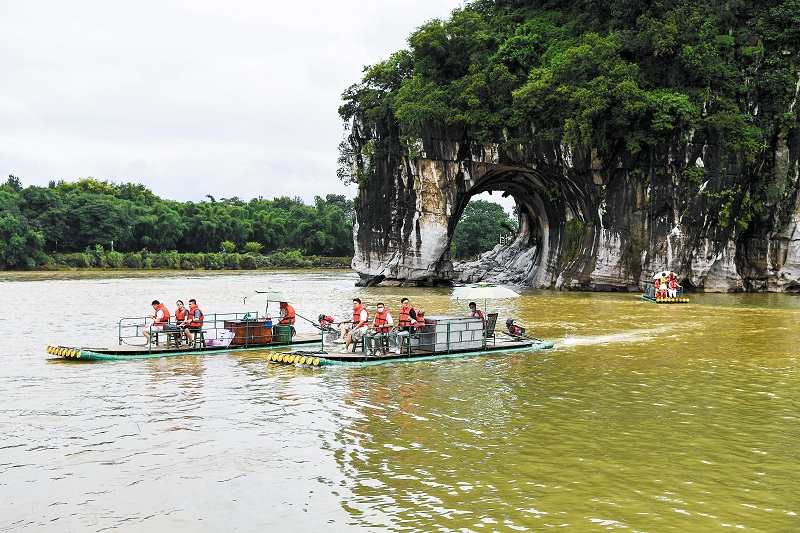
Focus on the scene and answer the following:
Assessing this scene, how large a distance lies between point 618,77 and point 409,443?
35699 mm

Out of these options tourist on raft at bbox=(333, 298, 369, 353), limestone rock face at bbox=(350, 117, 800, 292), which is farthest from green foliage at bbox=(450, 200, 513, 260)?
tourist on raft at bbox=(333, 298, 369, 353)

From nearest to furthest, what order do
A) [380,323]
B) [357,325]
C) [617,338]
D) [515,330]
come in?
1. [380,323]
2. [357,325]
3. [515,330]
4. [617,338]

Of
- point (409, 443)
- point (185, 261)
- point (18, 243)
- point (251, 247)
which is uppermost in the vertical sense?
point (251, 247)

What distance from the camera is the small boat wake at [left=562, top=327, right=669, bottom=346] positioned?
71.9ft

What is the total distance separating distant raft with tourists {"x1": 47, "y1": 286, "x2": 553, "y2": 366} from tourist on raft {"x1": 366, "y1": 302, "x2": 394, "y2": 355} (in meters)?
0.02

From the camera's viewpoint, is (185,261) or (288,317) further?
(185,261)

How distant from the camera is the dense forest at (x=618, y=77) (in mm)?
42031

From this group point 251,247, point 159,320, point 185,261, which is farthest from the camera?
point 251,247

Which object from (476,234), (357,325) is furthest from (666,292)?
(476,234)

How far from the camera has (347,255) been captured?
4552 inches

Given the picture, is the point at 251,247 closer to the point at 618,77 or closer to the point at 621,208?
the point at 621,208

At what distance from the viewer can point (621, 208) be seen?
149ft

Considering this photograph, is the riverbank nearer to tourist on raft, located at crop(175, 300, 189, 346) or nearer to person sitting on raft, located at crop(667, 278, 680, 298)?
person sitting on raft, located at crop(667, 278, 680, 298)

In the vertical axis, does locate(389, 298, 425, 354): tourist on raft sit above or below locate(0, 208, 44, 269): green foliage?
below
